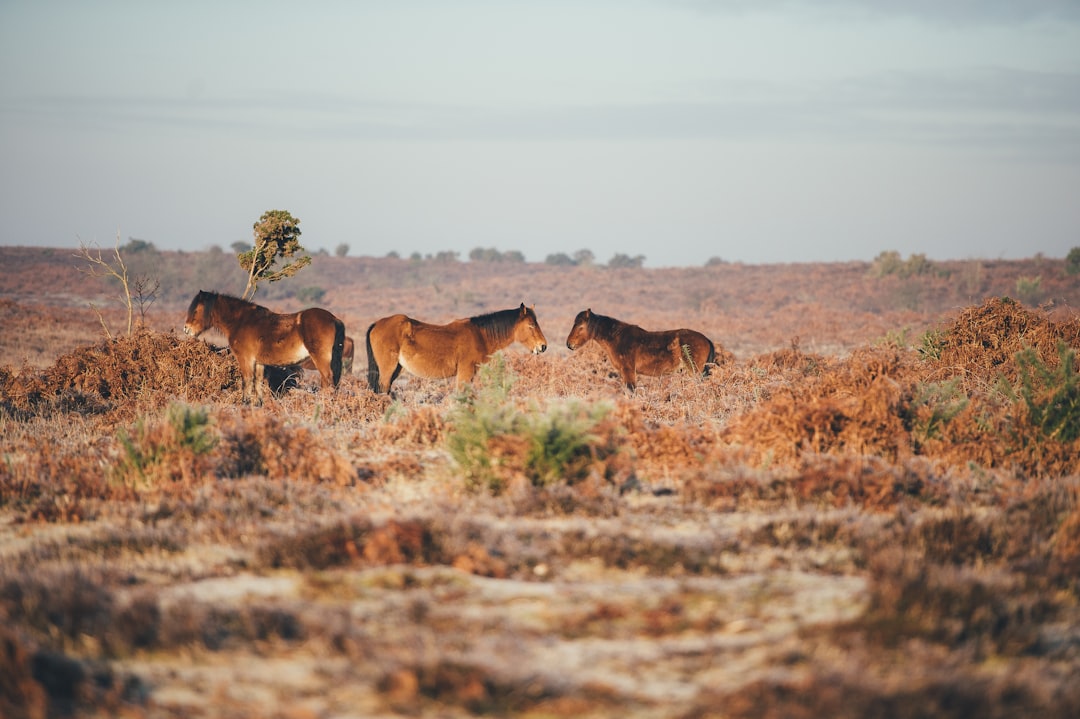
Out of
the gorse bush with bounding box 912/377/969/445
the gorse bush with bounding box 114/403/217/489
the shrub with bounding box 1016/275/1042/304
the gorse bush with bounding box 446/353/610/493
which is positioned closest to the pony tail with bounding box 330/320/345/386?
the gorse bush with bounding box 114/403/217/489

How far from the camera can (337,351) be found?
1325cm

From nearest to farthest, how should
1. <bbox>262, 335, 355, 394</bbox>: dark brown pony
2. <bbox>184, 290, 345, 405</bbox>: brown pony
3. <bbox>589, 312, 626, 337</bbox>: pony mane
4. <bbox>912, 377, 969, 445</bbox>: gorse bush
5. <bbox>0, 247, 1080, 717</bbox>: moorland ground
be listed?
<bbox>0, 247, 1080, 717</bbox>: moorland ground, <bbox>912, 377, 969, 445</bbox>: gorse bush, <bbox>184, 290, 345, 405</bbox>: brown pony, <bbox>262, 335, 355, 394</bbox>: dark brown pony, <bbox>589, 312, 626, 337</bbox>: pony mane

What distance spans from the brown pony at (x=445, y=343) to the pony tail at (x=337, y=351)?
1.51 feet

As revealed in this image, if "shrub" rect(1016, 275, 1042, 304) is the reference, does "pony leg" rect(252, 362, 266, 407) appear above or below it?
below

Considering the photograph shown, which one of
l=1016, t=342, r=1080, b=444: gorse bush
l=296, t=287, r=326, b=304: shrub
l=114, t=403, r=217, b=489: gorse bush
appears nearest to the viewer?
l=114, t=403, r=217, b=489: gorse bush

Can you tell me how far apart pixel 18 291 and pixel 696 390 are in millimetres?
45434

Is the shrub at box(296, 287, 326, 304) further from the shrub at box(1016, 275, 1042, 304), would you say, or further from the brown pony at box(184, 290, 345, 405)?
the brown pony at box(184, 290, 345, 405)

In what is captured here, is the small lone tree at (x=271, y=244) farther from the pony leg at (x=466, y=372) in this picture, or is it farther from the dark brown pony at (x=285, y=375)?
the pony leg at (x=466, y=372)

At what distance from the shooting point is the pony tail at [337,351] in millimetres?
13133

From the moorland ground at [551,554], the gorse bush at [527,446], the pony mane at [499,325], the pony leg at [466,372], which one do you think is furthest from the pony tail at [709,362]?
the gorse bush at [527,446]

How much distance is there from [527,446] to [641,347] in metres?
7.91

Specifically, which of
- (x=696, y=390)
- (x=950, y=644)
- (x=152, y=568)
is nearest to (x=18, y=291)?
(x=696, y=390)

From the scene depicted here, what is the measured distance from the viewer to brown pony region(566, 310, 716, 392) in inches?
594

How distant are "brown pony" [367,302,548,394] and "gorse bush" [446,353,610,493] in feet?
16.7
